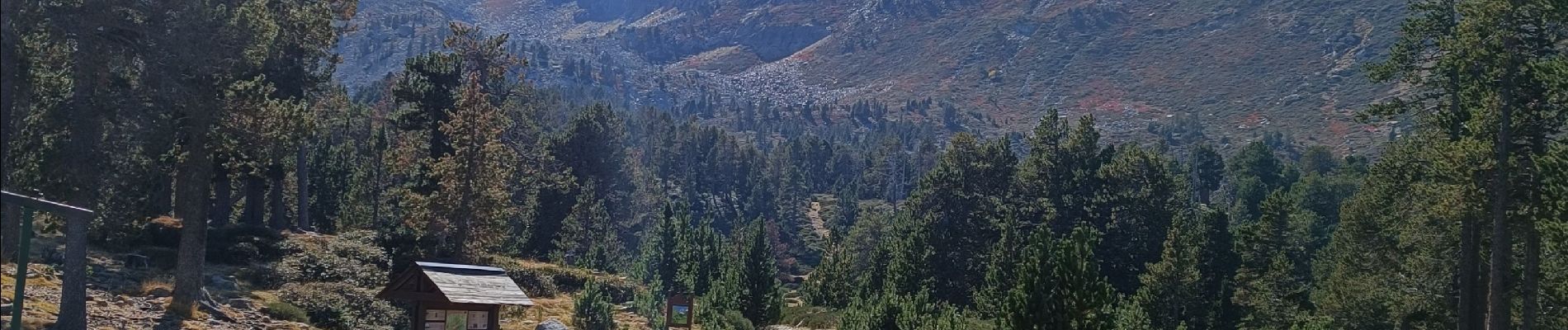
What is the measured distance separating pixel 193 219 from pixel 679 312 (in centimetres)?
1170

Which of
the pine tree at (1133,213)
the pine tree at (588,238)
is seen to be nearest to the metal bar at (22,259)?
the pine tree at (588,238)

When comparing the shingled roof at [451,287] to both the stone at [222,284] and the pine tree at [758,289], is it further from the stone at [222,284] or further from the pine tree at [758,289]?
the pine tree at [758,289]

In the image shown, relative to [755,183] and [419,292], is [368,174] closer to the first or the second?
[419,292]

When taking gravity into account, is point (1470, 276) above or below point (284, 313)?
above

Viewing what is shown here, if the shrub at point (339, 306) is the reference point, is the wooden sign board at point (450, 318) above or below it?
above

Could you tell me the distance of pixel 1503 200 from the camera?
95.4ft

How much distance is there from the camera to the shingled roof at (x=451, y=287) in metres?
22.7

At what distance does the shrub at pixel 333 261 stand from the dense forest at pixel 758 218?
14 centimetres

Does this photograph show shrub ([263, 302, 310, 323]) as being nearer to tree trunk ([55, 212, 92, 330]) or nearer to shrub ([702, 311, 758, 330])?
tree trunk ([55, 212, 92, 330])

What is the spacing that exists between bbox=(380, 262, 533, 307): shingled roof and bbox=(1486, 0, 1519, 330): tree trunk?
2138cm

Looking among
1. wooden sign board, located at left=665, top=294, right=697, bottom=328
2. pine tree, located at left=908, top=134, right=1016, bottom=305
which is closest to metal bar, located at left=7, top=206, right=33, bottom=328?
wooden sign board, located at left=665, top=294, right=697, bottom=328

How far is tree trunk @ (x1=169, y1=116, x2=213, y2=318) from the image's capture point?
29.0 m

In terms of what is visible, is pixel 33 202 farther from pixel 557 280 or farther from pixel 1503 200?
pixel 557 280

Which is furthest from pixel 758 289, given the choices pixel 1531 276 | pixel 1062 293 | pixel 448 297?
pixel 1531 276
